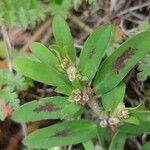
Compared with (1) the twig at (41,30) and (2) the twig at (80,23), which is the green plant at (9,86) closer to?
(1) the twig at (41,30)

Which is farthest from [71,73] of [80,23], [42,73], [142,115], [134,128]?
[80,23]

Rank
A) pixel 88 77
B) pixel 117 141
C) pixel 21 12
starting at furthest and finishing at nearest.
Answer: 1. pixel 21 12
2. pixel 117 141
3. pixel 88 77

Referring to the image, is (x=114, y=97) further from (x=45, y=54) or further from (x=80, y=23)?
(x=80, y=23)

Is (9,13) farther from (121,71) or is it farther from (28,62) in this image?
(121,71)

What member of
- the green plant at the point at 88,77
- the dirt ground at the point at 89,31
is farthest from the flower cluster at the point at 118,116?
the dirt ground at the point at 89,31

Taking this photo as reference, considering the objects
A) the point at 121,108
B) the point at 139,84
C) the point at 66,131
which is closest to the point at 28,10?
the point at 139,84

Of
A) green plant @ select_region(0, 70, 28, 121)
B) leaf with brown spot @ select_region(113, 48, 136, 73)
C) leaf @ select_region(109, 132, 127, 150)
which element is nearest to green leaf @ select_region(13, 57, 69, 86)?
leaf with brown spot @ select_region(113, 48, 136, 73)
